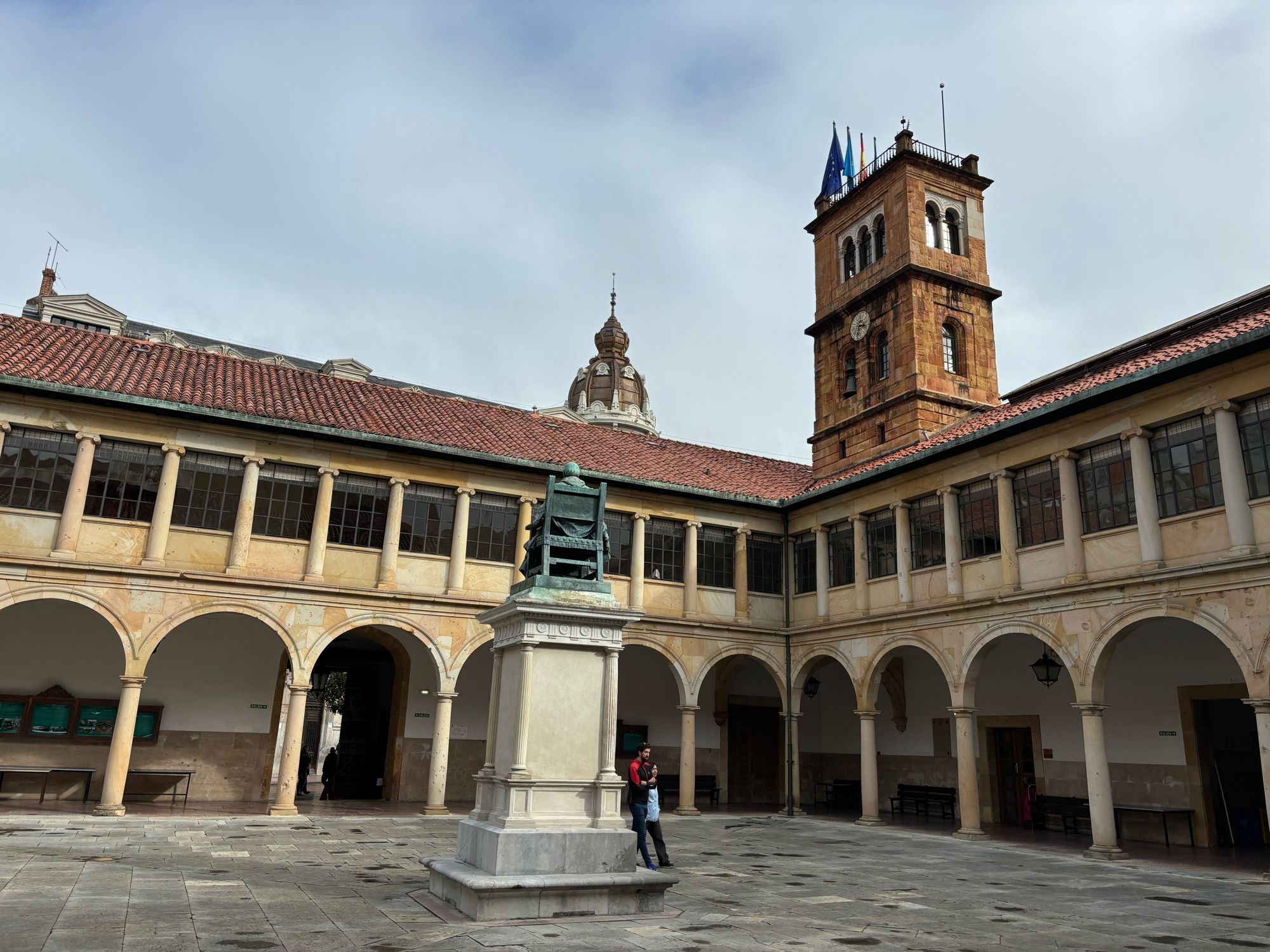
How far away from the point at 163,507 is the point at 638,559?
31.1 feet

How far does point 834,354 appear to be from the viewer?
2652cm

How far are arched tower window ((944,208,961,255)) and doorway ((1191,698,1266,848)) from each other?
1392 centimetres

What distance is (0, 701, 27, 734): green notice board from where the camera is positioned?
17078 millimetres

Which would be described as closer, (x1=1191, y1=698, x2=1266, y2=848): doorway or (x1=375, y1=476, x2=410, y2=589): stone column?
(x1=1191, y1=698, x2=1266, y2=848): doorway

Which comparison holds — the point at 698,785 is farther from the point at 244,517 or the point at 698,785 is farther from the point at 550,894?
the point at 550,894

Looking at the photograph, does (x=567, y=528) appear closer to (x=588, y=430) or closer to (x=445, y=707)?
(x=445, y=707)

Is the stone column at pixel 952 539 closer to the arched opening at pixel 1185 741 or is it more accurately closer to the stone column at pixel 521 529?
the arched opening at pixel 1185 741

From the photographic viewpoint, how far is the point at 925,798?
800 inches

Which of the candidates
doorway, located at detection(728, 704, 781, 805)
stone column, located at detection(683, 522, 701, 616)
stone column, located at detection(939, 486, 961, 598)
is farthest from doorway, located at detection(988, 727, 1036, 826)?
stone column, located at detection(683, 522, 701, 616)

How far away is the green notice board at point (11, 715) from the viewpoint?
17078 mm

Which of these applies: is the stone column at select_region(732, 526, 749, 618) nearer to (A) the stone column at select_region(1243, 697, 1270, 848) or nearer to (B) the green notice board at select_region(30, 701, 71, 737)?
(A) the stone column at select_region(1243, 697, 1270, 848)

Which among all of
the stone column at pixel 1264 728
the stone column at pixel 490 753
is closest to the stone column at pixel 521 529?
the stone column at pixel 490 753

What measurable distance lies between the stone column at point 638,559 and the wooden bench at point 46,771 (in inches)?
425

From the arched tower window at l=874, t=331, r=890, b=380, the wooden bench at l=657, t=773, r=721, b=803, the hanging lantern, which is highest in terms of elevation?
the arched tower window at l=874, t=331, r=890, b=380
